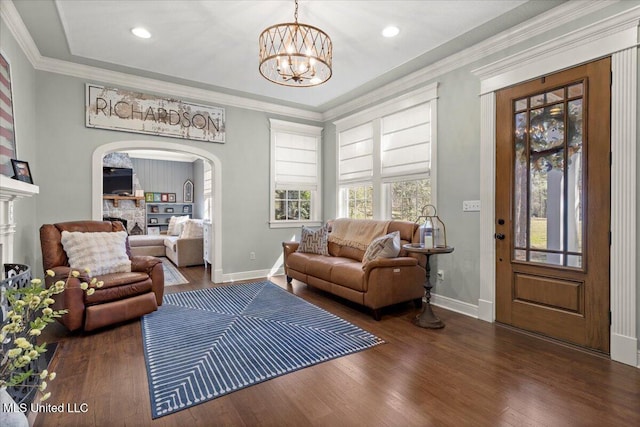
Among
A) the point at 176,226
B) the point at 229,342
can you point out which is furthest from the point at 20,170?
the point at 176,226

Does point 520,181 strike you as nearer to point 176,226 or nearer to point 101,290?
point 101,290

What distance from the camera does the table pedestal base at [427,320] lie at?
3.16m

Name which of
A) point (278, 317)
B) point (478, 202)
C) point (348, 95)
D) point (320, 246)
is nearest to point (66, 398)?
point (278, 317)

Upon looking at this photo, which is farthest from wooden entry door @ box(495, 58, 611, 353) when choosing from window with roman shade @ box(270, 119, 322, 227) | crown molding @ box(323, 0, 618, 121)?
window with roman shade @ box(270, 119, 322, 227)

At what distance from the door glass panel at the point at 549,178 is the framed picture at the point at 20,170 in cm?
462

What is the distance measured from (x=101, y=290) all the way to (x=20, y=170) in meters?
1.33

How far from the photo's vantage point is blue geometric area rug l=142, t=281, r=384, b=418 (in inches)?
83.7

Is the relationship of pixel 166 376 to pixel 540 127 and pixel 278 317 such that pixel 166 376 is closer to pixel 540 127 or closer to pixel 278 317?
pixel 278 317

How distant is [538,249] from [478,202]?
2.37 ft

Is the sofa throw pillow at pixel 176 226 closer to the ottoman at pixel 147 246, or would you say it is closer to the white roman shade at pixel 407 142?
the ottoman at pixel 147 246

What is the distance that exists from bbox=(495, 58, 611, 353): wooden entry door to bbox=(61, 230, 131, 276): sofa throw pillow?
3957mm

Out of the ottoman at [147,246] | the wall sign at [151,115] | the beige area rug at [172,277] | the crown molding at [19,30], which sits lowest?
the beige area rug at [172,277]

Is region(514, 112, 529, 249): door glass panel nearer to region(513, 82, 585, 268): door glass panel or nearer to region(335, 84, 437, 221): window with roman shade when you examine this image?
region(513, 82, 585, 268): door glass panel

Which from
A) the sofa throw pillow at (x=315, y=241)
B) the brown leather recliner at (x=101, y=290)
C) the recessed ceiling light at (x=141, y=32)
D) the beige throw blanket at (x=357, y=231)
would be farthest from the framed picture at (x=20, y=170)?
the beige throw blanket at (x=357, y=231)
